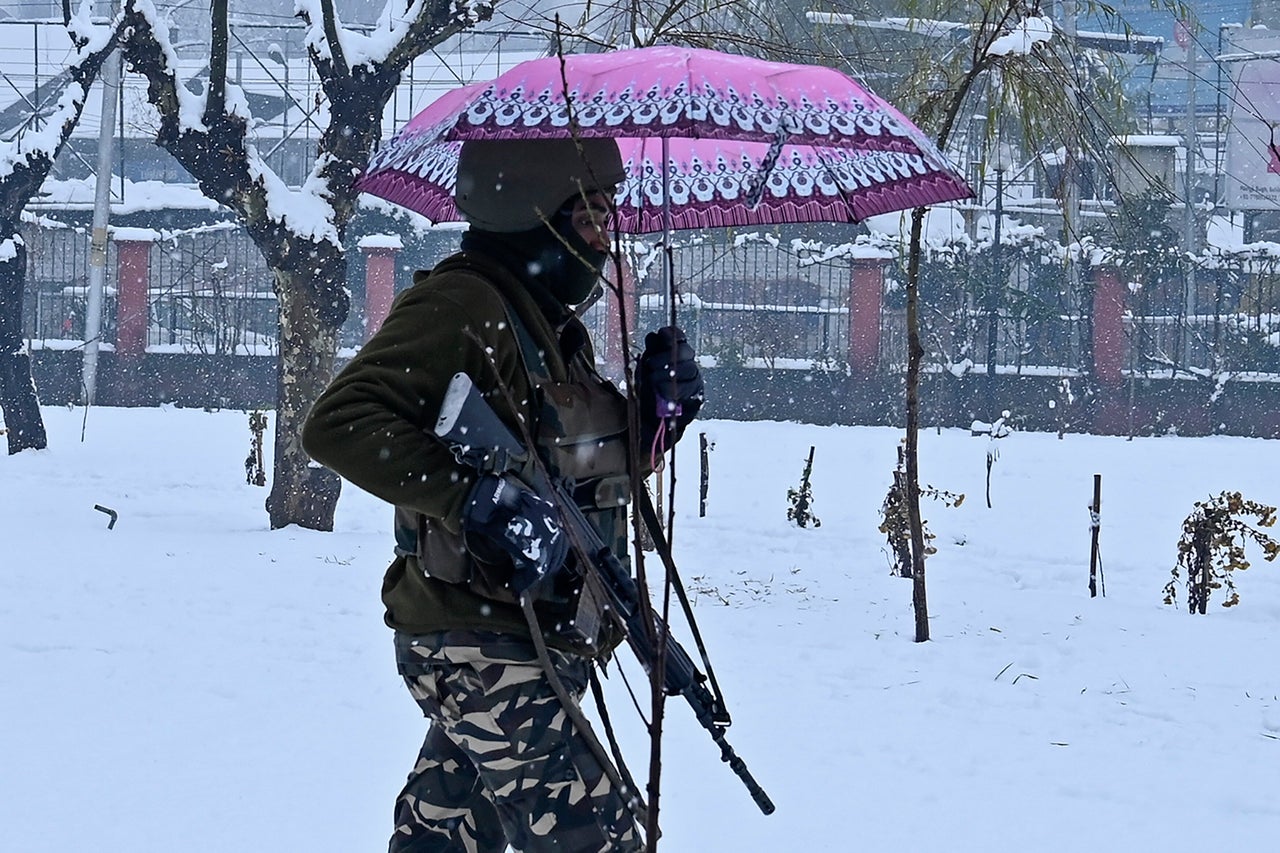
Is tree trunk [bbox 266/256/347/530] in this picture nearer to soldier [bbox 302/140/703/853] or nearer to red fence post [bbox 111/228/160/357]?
soldier [bbox 302/140/703/853]

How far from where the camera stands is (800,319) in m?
22.2

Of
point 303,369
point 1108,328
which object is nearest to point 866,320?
point 1108,328

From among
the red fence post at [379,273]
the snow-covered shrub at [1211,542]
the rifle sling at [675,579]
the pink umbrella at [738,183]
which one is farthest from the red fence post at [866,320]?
the rifle sling at [675,579]

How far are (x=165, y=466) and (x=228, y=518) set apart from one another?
146 inches

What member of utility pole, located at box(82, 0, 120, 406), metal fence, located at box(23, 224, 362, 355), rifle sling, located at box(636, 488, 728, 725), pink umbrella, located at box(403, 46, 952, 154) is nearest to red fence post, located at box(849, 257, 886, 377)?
metal fence, located at box(23, 224, 362, 355)

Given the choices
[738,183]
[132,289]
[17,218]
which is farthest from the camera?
[132,289]

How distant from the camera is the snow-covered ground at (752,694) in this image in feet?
12.9

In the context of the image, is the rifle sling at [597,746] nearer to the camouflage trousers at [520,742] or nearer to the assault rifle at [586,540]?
the camouflage trousers at [520,742]

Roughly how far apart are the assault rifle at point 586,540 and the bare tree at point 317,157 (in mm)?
7030

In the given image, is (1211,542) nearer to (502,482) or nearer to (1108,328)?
(502,482)

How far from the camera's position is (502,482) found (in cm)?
209

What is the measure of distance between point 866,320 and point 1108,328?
3.51 m

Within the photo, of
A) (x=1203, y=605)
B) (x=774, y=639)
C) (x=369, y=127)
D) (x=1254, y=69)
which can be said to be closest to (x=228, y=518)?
(x=369, y=127)

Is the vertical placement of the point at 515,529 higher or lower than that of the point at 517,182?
lower
